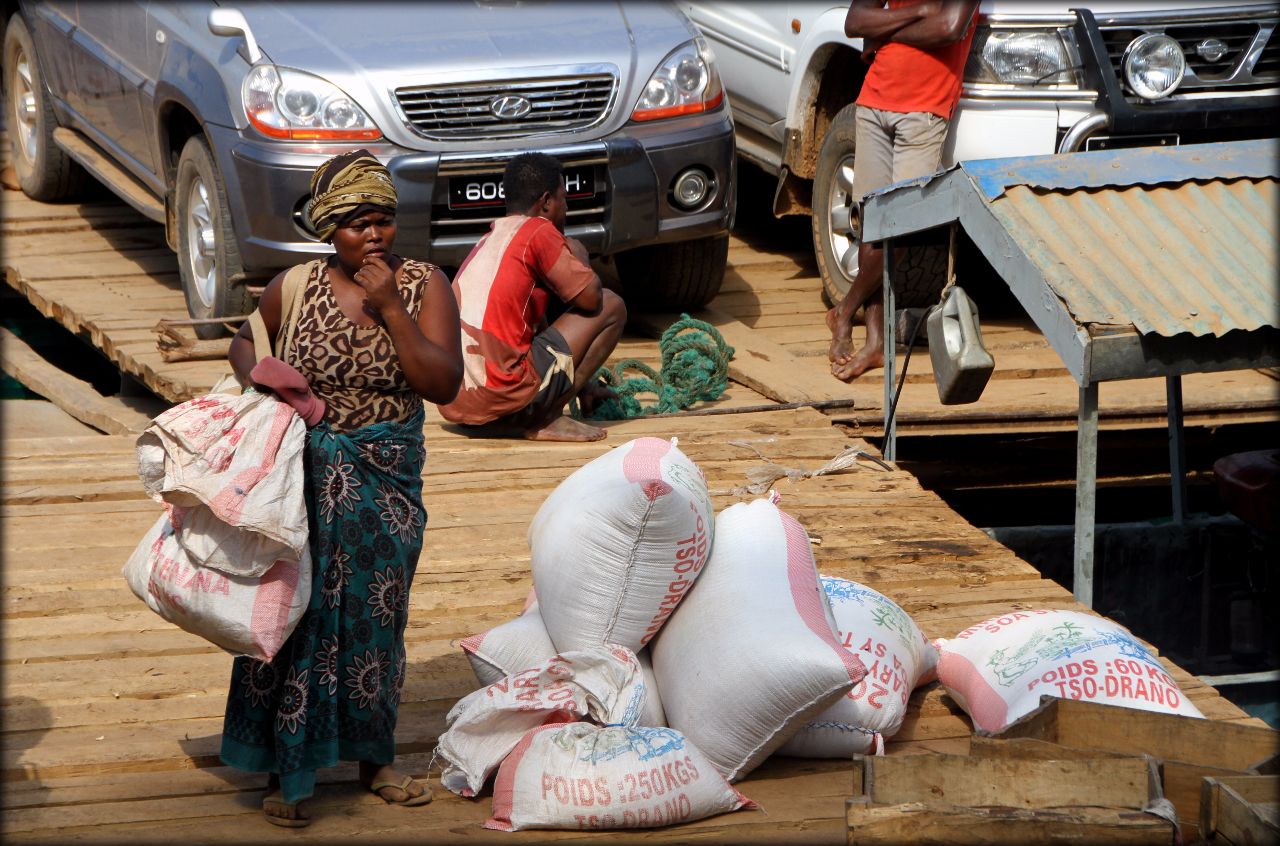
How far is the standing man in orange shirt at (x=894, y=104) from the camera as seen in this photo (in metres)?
7.11

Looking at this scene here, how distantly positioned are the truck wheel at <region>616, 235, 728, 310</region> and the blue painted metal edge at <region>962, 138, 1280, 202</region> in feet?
8.29

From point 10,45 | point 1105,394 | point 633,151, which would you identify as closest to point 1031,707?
point 1105,394

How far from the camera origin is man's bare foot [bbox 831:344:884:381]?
7.38 metres

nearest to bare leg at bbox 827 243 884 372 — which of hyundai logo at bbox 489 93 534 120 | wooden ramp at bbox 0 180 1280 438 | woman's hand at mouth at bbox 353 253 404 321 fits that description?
wooden ramp at bbox 0 180 1280 438

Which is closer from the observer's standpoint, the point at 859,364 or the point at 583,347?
the point at 583,347

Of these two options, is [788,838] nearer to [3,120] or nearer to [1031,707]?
[1031,707]

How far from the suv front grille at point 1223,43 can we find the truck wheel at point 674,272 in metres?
2.12

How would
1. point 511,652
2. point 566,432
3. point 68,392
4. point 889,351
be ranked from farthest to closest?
point 68,392
point 889,351
point 566,432
point 511,652

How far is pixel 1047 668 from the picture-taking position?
405cm

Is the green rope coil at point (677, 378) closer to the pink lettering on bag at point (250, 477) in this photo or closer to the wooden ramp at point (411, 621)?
the wooden ramp at point (411, 621)

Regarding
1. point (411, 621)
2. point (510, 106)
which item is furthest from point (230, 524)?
point (510, 106)

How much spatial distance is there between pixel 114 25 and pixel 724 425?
13.3 feet

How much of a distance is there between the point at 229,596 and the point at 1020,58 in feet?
16.3

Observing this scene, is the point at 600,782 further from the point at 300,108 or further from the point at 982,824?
the point at 300,108
